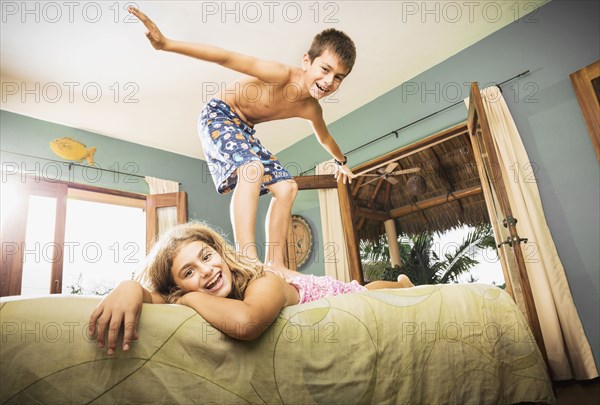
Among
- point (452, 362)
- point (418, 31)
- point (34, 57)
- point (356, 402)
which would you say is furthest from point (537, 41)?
point (34, 57)

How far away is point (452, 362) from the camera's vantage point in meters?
0.97

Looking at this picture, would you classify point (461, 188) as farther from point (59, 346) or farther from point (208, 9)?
point (59, 346)

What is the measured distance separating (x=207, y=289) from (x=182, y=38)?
2894mm

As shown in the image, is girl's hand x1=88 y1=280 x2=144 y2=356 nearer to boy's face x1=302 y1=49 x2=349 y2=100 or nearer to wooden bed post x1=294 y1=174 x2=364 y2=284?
boy's face x1=302 y1=49 x2=349 y2=100

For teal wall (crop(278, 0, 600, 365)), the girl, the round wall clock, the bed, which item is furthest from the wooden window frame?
the round wall clock

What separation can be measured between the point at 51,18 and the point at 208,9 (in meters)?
1.25

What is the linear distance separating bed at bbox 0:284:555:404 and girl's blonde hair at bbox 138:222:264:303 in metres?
0.26

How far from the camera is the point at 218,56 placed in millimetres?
1537

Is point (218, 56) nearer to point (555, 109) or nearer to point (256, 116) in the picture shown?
point (256, 116)

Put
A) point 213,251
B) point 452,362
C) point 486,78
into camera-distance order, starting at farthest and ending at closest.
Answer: point 486,78
point 213,251
point 452,362

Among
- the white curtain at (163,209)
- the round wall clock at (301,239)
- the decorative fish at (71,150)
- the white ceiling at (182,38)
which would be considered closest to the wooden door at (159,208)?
the white curtain at (163,209)

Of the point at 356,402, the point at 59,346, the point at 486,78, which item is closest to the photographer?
the point at 59,346

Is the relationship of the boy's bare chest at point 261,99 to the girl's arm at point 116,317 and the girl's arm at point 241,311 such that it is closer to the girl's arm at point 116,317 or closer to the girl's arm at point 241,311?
the girl's arm at point 241,311

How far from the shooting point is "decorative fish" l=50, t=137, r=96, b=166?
164 inches
